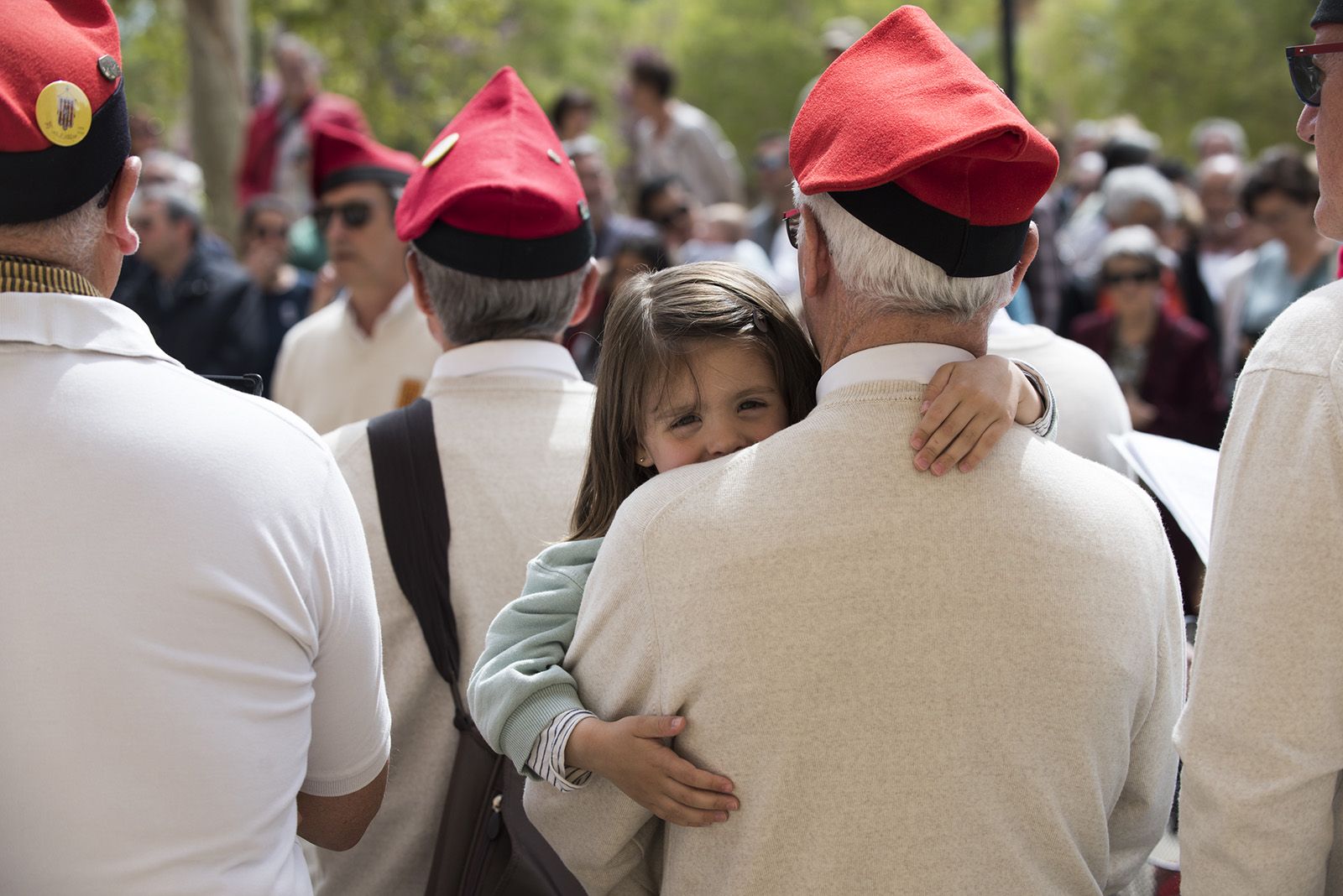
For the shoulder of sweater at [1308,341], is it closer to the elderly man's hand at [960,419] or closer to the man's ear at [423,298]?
the elderly man's hand at [960,419]

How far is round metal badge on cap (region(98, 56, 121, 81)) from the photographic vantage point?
190 cm

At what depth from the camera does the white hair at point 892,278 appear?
193 cm

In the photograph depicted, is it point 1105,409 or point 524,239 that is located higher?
point 524,239

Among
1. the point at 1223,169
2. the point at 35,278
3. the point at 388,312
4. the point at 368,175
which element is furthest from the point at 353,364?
the point at 1223,169

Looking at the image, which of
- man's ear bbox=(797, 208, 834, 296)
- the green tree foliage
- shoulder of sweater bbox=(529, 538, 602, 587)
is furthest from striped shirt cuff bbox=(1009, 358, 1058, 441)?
the green tree foliage

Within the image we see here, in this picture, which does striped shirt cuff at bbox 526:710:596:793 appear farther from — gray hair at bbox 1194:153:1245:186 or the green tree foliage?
gray hair at bbox 1194:153:1245:186

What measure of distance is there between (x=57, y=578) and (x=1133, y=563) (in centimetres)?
142

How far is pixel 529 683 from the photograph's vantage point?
2.05m

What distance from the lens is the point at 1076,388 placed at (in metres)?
3.18

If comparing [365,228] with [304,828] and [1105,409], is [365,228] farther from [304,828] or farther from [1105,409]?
[304,828]

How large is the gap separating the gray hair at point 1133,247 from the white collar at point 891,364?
16.4 feet

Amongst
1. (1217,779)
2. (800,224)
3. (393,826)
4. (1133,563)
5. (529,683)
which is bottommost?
(393,826)

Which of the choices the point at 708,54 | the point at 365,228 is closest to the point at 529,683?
the point at 365,228

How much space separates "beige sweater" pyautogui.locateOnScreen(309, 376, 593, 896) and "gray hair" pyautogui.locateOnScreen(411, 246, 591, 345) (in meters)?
0.27
